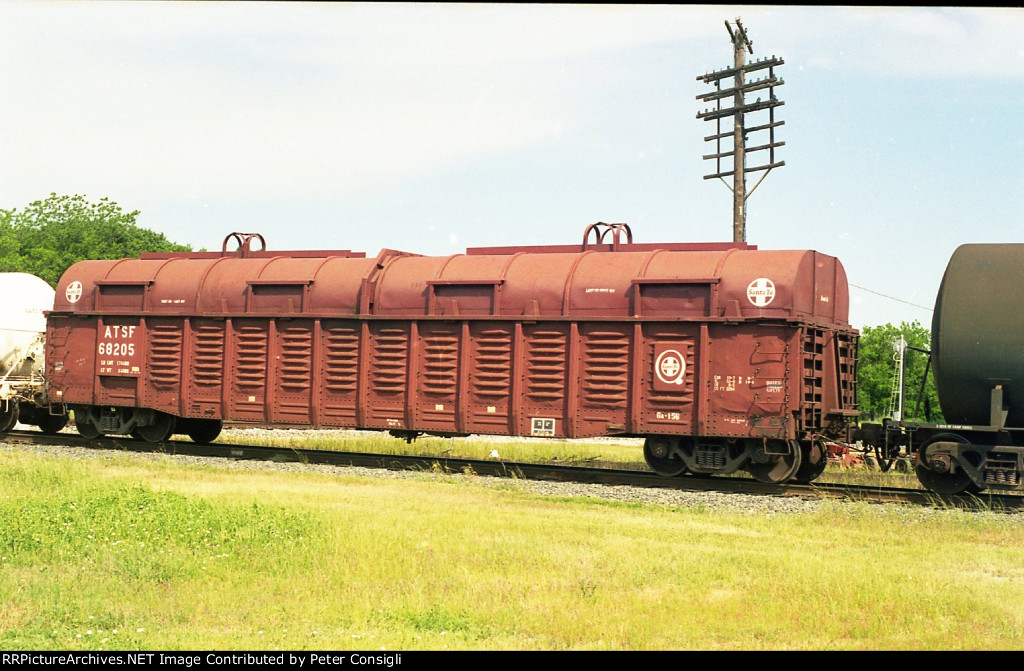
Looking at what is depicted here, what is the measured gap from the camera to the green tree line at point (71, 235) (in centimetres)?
5809

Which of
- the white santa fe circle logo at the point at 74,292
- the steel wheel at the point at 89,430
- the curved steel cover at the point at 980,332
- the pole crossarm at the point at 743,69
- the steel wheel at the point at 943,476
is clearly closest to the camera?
the curved steel cover at the point at 980,332

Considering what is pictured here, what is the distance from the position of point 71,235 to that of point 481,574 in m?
59.6

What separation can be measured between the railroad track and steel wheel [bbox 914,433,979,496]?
0.20 m

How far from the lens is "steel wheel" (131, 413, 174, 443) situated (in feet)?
68.0

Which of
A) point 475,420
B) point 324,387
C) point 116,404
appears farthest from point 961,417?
point 116,404

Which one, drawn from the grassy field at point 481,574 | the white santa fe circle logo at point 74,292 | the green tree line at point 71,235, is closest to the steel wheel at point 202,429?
the white santa fe circle logo at point 74,292

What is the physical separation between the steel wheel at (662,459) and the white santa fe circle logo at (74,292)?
12793 millimetres

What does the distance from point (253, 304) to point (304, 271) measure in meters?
1.21

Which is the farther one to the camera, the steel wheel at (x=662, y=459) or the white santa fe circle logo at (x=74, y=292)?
the white santa fe circle logo at (x=74, y=292)

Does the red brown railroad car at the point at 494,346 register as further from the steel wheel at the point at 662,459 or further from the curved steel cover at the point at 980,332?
the curved steel cover at the point at 980,332

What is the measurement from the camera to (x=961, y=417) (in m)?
14.6

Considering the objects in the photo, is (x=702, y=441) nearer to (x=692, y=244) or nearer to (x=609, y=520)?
(x=692, y=244)

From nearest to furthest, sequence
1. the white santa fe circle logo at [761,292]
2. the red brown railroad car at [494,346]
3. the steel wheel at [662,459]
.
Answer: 1. the white santa fe circle logo at [761,292]
2. the red brown railroad car at [494,346]
3. the steel wheel at [662,459]

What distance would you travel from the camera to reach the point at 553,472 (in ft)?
56.0
